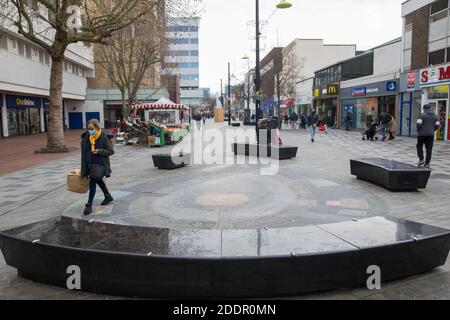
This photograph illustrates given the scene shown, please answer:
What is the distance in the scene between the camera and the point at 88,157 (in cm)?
696

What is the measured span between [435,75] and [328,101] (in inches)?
781

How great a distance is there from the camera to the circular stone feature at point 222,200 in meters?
7.74

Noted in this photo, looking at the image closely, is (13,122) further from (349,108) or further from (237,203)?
(237,203)

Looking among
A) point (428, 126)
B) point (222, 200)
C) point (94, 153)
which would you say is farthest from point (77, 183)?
point (428, 126)

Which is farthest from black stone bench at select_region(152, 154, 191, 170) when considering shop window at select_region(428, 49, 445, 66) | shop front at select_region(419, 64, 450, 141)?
shop window at select_region(428, 49, 445, 66)

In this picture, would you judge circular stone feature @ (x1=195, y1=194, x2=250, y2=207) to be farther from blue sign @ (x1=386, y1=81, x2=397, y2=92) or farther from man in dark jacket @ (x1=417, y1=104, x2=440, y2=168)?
blue sign @ (x1=386, y1=81, x2=397, y2=92)

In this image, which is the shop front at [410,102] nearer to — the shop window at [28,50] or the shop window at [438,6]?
the shop window at [438,6]

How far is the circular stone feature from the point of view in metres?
7.74

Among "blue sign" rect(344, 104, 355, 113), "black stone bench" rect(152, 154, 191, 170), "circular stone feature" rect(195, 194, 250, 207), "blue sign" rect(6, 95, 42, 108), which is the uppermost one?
"blue sign" rect(6, 95, 42, 108)

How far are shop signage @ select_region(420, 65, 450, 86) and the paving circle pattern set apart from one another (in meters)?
14.5

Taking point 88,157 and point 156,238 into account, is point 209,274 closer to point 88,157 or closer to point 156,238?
point 156,238

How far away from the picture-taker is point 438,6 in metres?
22.8

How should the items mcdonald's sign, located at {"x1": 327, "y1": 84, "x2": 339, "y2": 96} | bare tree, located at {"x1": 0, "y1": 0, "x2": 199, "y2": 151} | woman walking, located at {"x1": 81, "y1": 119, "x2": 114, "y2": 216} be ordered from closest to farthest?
woman walking, located at {"x1": 81, "y1": 119, "x2": 114, "y2": 216}
bare tree, located at {"x1": 0, "y1": 0, "x2": 199, "y2": 151}
mcdonald's sign, located at {"x1": 327, "y1": 84, "x2": 339, "y2": 96}

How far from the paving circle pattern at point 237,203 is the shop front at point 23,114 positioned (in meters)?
25.3
